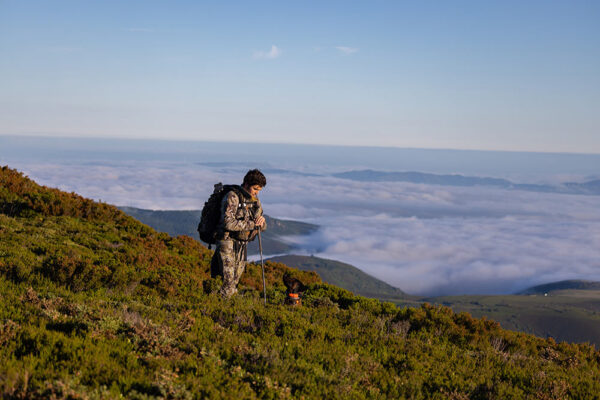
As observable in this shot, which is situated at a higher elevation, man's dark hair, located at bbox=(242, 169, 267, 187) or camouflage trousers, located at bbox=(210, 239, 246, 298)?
man's dark hair, located at bbox=(242, 169, 267, 187)

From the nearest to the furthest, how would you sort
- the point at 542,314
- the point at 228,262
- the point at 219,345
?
the point at 219,345 → the point at 228,262 → the point at 542,314

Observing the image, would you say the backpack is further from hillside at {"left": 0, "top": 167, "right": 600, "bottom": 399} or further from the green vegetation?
the green vegetation

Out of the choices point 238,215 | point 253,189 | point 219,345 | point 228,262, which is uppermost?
point 253,189

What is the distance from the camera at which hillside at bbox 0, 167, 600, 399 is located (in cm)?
429

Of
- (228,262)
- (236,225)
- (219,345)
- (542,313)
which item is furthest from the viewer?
(542,313)

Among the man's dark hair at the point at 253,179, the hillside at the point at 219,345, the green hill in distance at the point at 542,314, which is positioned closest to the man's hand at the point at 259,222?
the man's dark hair at the point at 253,179

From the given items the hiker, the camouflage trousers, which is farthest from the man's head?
the camouflage trousers

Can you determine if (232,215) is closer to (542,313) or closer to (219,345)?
(219,345)

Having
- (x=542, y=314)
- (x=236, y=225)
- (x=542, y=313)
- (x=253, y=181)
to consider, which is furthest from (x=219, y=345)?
(x=542, y=313)

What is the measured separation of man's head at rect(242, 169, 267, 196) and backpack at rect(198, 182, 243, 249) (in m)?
0.20

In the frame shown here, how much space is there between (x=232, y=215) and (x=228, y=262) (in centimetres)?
107

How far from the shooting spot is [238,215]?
8148 mm

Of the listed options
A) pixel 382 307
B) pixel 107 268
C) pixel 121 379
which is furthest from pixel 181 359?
pixel 382 307

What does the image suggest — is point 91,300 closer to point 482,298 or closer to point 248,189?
point 248,189
